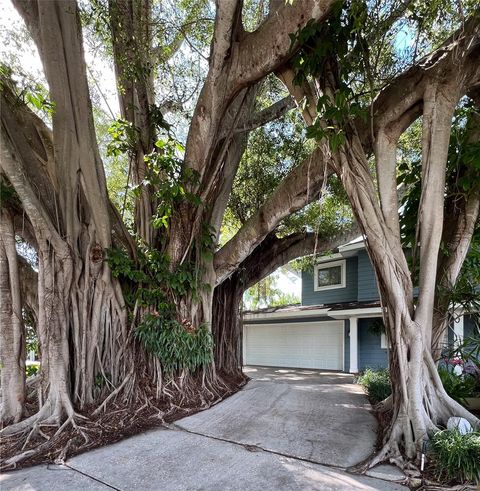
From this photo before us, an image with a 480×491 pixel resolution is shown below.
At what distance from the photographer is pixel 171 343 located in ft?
17.4

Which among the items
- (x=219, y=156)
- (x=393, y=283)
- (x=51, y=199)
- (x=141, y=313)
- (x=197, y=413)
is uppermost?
(x=219, y=156)

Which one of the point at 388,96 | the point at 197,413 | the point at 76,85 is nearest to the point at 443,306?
the point at 388,96

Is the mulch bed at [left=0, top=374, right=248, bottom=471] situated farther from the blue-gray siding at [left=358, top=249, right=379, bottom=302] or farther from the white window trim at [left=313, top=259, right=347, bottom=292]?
the white window trim at [left=313, top=259, right=347, bottom=292]

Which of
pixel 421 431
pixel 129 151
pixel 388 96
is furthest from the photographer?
pixel 129 151

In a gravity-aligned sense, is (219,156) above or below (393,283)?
above

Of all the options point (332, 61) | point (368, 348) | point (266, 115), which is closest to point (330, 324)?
point (368, 348)

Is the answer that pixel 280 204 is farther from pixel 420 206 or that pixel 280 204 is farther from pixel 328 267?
pixel 328 267

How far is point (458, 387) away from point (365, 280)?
667 centimetres

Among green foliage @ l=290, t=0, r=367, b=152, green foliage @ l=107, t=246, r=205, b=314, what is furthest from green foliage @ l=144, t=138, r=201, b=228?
green foliage @ l=290, t=0, r=367, b=152

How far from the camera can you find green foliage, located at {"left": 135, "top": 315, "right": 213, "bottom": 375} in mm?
5234

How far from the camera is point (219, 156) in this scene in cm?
602

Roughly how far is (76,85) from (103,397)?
408cm

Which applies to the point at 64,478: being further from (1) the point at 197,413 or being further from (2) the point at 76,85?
(2) the point at 76,85

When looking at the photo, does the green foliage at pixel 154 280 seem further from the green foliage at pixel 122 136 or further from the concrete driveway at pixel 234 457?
the concrete driveway at pixel 234 457
